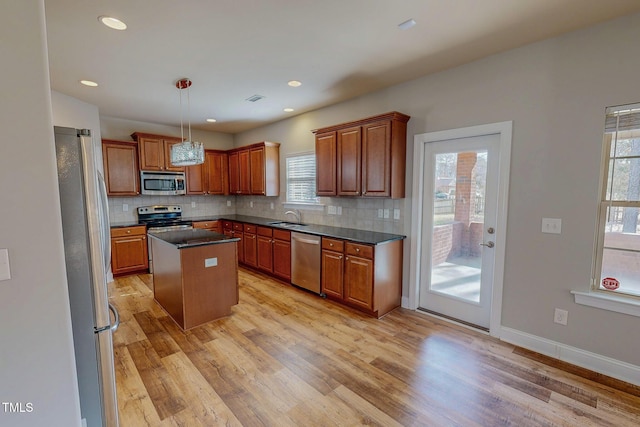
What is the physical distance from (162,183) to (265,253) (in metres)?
2.38

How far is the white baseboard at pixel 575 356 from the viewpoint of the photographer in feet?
7.20

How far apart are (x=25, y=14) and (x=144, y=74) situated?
2.36 metres

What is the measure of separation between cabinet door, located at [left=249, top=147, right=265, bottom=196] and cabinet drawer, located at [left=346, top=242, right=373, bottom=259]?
8.30ft

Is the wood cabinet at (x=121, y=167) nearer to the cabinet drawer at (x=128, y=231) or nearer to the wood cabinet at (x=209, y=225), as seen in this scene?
the cabinet drawer at (x=128, y=231)

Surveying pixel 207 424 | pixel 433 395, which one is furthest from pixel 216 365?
pixel 433 395

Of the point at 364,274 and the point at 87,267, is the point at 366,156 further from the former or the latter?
the point at 87,267

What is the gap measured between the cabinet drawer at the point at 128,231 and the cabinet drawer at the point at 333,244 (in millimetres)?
3298

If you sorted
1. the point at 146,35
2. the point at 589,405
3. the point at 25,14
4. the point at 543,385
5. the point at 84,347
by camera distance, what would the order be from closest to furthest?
the point at 25,14 < the point at 84,347 < the point at 589,405 < the point at 543,385 < the point at 146,35

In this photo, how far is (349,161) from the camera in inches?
144

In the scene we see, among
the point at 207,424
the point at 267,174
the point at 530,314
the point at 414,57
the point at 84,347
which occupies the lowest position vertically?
the point at 207,424

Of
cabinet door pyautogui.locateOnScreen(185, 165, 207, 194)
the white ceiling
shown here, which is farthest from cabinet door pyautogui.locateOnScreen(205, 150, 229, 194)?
the white ceiling

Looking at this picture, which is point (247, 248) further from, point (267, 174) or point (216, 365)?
point (216, 365)

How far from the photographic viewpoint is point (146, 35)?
2379 mm

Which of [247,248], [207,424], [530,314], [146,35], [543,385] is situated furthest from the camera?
[247,248]
